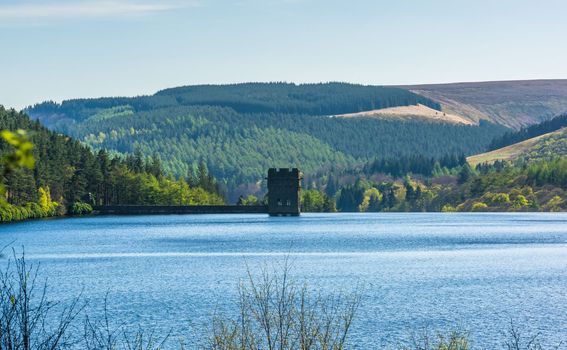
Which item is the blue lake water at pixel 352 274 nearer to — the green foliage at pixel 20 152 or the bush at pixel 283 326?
the bush at pixel 283 326

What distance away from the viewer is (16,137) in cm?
899

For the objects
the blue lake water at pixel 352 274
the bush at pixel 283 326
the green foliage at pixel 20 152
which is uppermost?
the green foliage at pixel 20 152

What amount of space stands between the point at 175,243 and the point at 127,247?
31.3ft

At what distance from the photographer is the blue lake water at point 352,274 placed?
154 feet

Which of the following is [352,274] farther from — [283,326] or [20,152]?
[20,152]

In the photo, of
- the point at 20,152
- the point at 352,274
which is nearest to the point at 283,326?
the point at 20,152

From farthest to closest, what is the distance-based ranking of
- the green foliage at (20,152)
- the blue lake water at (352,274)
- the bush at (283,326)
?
the blue lake water at (352,274) → the bush at (283,326) → the green foliage at (20,152)

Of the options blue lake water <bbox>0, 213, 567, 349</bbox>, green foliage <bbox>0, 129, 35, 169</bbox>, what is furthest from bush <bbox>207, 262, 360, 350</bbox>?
green foliage <bbox>0, 129, 35, 169</bbox>

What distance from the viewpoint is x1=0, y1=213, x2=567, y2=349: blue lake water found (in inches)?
1847

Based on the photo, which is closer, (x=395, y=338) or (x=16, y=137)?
(x=16, y=137)

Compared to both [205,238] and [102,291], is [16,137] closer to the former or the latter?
[102,291]

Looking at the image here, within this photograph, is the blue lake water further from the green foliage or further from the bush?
the green foliage

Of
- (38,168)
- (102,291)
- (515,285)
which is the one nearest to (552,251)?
(515,285)

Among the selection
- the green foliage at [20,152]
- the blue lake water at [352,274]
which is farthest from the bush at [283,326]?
the green foliage at [20,152]
